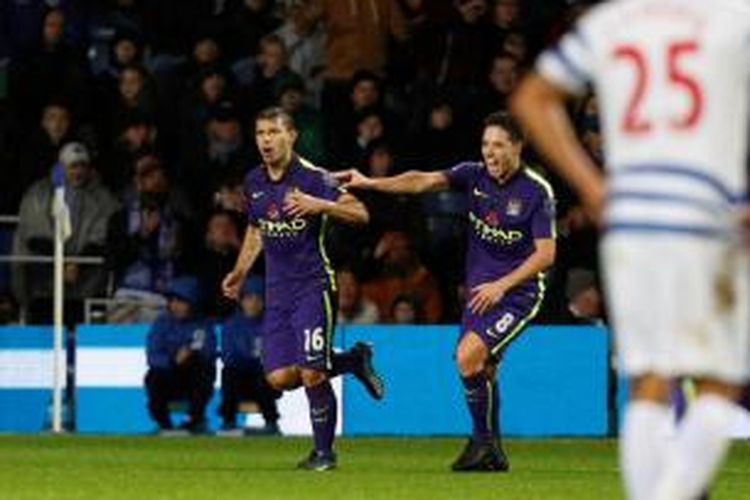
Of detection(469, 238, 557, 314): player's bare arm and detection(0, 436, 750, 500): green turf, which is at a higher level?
detection(469, 238, 557, 314): player's bare arm

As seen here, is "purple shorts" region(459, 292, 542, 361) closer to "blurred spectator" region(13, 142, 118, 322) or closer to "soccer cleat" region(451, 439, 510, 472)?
"soccer cleat" region(451, 439, 510, 472)

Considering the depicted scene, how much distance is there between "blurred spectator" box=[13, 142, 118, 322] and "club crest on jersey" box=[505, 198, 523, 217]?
24.0ft


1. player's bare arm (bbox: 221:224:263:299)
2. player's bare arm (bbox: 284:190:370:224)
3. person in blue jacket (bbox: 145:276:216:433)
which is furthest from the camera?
person in blue jacket (bbox: 145:276:216:433)

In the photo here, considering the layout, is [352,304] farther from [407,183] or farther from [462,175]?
[407,183]

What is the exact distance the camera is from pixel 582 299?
2172cm

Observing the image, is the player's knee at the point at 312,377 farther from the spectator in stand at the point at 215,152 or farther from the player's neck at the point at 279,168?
the spectator in stand at the point at 215,152

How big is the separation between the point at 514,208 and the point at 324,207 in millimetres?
1107

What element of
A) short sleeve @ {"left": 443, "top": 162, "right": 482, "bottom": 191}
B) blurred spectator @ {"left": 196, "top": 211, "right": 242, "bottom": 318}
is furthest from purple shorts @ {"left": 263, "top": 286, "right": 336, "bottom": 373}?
blurred spectator @ {"left": 196, "top": 211, "right": 242, "bottom": 318}

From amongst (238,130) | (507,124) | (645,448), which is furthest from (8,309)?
(645,448)

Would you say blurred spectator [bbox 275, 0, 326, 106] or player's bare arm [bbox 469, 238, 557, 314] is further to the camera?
blurred spectator [bbox 275, 0, 326, 106]

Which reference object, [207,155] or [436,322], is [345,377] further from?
[207,155]

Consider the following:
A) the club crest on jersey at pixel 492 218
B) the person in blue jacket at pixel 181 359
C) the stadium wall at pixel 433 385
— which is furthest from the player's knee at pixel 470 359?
the person in blue jacket at pixel 181 359

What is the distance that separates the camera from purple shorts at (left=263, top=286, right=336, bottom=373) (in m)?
15.9

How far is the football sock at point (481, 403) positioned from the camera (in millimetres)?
15938
